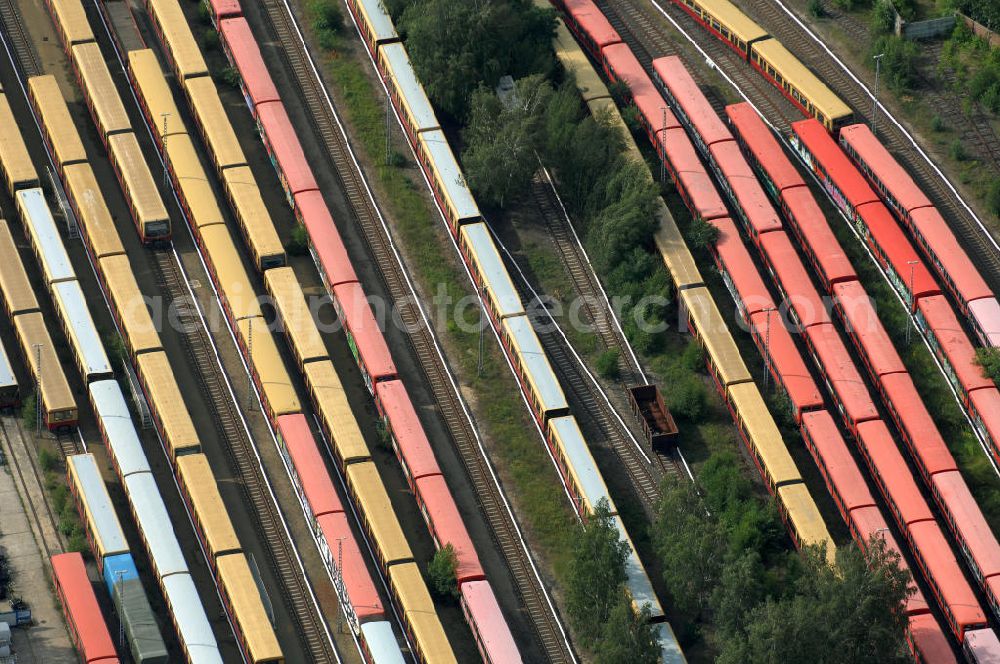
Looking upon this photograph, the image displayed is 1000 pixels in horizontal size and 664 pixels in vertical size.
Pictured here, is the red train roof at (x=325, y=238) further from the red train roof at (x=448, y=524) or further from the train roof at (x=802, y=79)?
the train roof at (x=802, y=79)

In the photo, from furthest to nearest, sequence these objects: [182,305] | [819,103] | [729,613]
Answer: [819,103], [182,305], [729,613]

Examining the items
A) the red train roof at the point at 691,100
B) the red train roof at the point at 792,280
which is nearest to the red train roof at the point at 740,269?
the red train roof at the point at 792,280

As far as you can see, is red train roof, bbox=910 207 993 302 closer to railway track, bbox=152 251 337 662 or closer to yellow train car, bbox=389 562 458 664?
yellow train car, bbox=389 562 458 664

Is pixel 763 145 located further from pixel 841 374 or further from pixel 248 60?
pixel 248 60

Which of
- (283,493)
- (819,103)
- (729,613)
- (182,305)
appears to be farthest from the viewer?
(819,103)

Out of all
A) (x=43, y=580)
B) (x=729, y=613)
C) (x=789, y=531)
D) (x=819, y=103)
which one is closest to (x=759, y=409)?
(x=789, y=531)

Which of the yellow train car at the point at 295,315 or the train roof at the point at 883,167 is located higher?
the train roof at the point at 883,167

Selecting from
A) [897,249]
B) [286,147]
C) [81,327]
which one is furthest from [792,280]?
[81,327]

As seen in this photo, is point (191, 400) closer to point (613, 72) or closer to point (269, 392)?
point (269, 392)
